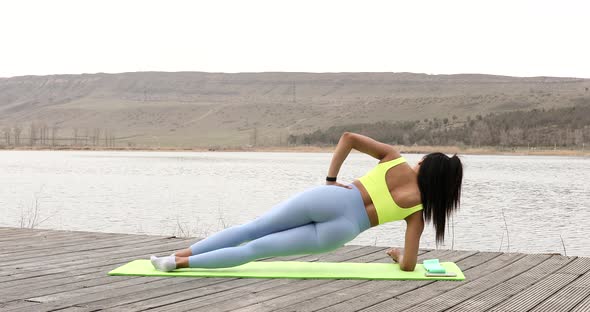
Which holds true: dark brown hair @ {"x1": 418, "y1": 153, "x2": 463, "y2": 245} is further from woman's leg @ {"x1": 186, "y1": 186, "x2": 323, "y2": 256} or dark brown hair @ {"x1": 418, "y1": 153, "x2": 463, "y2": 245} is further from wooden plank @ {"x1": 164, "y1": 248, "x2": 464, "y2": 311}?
wooden plank @ {"x1": 164, "y1": 248, "x2": 464, "y2": 311}

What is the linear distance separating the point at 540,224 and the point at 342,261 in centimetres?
1179

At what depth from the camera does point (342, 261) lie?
6.13 meters

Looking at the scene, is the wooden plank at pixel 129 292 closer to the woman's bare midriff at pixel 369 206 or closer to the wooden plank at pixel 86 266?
the wooden plank at pixel 86 266

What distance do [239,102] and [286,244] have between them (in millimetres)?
107018

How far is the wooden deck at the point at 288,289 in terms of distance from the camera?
14.3 feet

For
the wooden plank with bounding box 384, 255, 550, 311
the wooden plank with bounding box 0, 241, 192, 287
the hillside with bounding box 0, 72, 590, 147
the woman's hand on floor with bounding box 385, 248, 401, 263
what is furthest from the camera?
the hillside with bounding box 0, 72, 590, 147

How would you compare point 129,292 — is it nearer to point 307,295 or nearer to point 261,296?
point 261,296

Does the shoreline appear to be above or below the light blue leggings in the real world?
below

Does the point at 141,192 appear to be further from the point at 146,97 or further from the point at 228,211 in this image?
the point at 146,97

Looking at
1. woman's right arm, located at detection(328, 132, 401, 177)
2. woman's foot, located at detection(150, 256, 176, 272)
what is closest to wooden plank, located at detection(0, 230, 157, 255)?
woman's foot, located at detection(150, 256, 176, 272)

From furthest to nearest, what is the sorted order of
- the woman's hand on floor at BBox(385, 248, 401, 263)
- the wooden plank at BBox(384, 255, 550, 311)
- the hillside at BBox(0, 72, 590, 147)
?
the hillside at BBox(0, 72, 590, 147)
the woman's hand on floor at BBox(385, 248, 401, 263)
the wooden plank at BBox(384, 255, 550, 311)

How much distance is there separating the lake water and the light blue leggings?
6559mm

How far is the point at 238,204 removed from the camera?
20.8 meters

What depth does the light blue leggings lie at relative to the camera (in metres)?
5.25
